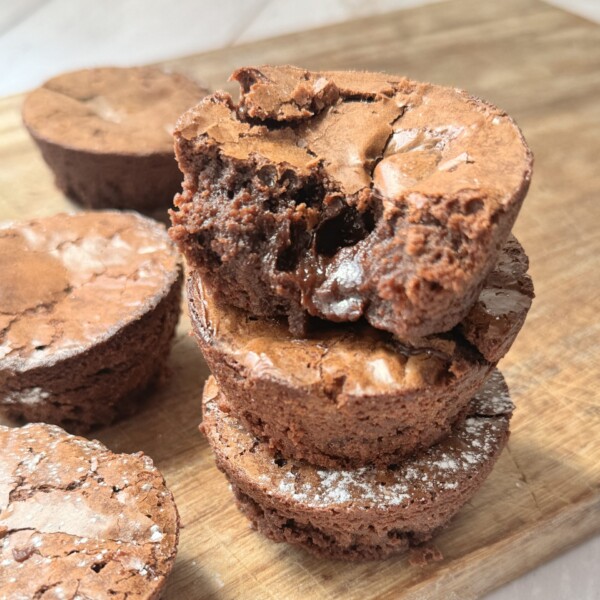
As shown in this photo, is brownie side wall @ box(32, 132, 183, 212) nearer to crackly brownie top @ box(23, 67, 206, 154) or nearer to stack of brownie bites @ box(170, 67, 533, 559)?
crackly brownie top @ box(23, 67, 206, 154)

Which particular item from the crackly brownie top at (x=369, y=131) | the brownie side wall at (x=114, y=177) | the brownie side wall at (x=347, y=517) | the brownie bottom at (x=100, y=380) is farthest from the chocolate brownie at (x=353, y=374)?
the brownie side wall at (x=114, y=177)

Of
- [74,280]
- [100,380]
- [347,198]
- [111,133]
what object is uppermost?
[347,198]

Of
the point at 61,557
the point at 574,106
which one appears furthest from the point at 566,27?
the point at 61,557

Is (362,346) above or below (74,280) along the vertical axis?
above

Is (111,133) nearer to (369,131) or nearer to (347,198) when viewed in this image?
(369,131)

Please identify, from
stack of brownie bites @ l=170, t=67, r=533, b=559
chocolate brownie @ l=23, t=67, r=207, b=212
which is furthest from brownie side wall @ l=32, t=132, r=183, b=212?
stack of brownie bites @ l=170, t=67, r=533, b=559

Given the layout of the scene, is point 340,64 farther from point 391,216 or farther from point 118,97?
point 391,216

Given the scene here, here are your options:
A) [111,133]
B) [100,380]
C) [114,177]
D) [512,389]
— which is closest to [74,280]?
[100,380]
